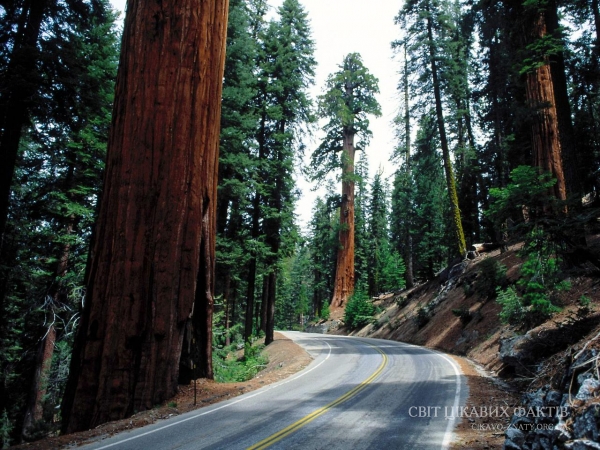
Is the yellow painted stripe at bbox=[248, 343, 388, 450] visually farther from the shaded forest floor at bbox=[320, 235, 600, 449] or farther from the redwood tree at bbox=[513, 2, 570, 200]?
the redwood tree at bbox=[513, 2, 570, 200]

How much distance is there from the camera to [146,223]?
7047 mm

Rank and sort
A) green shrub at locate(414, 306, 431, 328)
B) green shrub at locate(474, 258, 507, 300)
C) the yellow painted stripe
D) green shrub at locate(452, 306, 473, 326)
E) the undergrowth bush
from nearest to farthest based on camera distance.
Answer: the yellow painted stripe, the undergrowth bush, green shrub at locate(474, 258, 507, 300), green shrub at locate(452, 306, 473, 326), green shrub at locate(414, 306, 431, 328)

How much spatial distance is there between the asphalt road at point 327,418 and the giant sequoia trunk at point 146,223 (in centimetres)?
115

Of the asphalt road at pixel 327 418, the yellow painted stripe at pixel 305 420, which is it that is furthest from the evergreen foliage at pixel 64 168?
the yellow painted stripe at pixel 305 420

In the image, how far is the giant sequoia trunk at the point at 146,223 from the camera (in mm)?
6641

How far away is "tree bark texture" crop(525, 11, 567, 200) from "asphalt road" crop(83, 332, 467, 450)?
276 inches

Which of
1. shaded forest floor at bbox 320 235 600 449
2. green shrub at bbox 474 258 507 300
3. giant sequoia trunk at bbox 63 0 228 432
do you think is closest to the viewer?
shaded forest floor at bbox 320 235 600 449

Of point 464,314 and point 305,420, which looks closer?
point 305,420

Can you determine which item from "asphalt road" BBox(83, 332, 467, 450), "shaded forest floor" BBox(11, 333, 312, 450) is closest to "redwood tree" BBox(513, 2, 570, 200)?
"asphalt road" BBox(83, 332, 467, 450)

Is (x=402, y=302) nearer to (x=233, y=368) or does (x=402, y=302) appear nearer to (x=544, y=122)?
(x=233, y=368)

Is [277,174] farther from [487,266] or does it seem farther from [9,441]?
[9,441]

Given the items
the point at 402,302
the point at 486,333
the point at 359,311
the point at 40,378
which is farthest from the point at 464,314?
the point at 40,378

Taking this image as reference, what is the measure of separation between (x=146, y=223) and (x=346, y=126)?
2792 centimetres

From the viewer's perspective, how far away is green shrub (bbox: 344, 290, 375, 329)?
32281 mm
